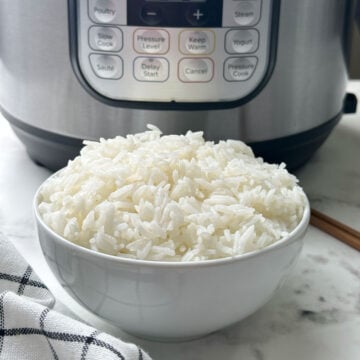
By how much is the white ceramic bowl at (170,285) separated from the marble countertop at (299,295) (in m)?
0.03

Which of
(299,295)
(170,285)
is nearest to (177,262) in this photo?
(170,285)

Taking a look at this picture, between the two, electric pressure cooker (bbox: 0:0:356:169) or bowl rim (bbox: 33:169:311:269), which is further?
electric pressure cooker (bbox: 0:0:356:169)

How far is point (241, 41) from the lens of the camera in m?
0.53

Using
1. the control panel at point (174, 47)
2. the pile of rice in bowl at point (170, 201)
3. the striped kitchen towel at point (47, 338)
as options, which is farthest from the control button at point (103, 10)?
the striped kitchen towel at point (47, 338)

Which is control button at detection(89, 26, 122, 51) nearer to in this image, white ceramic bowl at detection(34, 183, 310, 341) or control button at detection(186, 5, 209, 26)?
control button at detection(186, 5, 209, 26)

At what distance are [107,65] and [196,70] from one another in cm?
7

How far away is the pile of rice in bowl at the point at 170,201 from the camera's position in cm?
38

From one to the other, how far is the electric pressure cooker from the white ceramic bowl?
17 centimetres

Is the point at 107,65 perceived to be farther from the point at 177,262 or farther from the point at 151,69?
the point at 177,262

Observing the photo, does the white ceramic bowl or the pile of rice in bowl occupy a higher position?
the pile of rice in bowl

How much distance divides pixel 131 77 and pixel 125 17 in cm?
5

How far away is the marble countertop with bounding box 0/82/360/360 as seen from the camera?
422 millimetres

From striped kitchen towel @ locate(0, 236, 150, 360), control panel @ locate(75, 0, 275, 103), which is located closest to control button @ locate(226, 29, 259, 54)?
control panel @ locate(75, 0, 275, 103)

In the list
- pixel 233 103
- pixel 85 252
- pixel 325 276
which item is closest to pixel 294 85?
pixel 233 103
